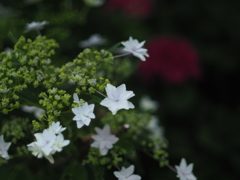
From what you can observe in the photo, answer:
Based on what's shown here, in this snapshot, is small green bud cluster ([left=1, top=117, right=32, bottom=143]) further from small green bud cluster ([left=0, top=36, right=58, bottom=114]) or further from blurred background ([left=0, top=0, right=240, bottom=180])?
blurred background ([left=0, top=0, right=240, bottom=180])

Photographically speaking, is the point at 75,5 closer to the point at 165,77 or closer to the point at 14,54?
the point at 165,77

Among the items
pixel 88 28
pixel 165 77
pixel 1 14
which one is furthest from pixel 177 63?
pixel 1 14

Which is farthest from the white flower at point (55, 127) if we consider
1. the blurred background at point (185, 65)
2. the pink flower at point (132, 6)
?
the pink flower at point (132, 6)

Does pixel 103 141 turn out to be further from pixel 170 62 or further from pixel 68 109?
pixel 170 62

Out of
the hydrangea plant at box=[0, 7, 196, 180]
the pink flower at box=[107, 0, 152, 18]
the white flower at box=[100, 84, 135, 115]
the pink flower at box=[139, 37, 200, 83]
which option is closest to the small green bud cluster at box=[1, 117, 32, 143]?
the hydrangea plant at box=[0, 7, 196, 180]

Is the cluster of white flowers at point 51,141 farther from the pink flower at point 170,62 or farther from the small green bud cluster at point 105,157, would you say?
the pink flower at point 170,62

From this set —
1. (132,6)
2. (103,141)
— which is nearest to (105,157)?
(103,141)
